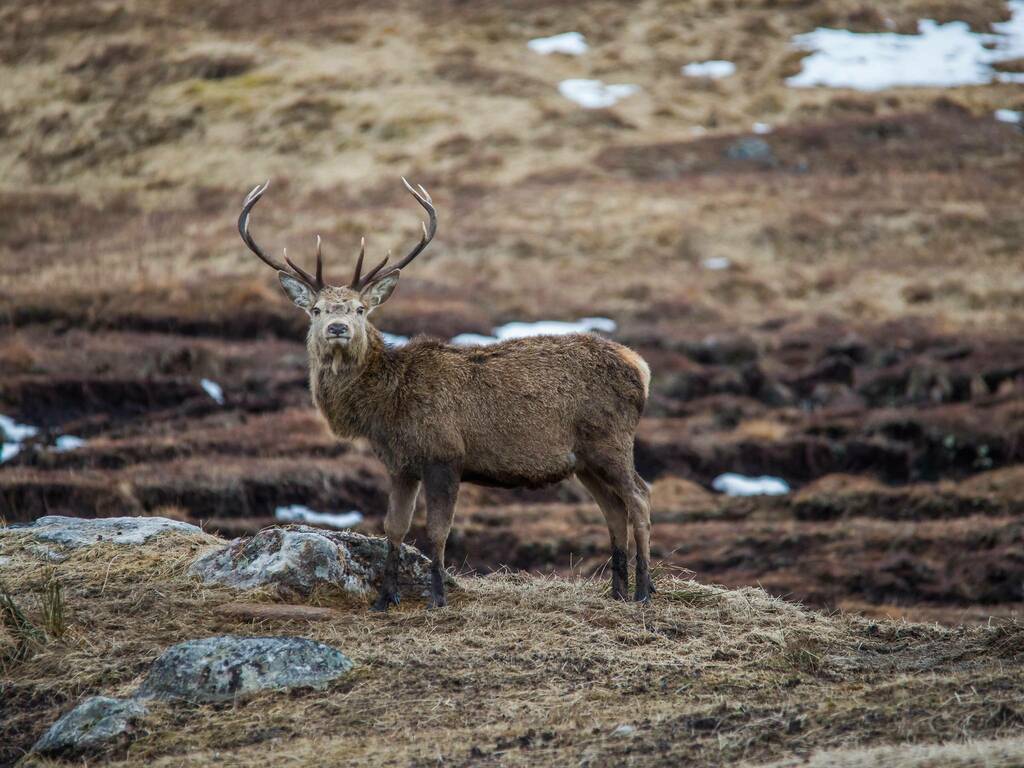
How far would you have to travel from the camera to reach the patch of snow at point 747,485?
25.5m

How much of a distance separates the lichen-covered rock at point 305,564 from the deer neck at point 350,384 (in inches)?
42.8

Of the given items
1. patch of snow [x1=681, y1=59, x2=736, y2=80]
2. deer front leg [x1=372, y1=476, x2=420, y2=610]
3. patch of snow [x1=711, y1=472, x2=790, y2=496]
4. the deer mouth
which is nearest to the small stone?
patch of snow [x1=681, y1=59, x2=736, y2=80]

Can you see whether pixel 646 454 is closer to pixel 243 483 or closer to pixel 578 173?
pixel 243 483

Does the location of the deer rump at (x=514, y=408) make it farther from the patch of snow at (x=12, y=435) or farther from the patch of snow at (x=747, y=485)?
the patch of snow at (x=12, y=435)

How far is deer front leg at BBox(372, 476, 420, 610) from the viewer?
1114 cm

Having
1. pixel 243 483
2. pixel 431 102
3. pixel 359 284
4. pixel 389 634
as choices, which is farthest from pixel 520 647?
pixel 431 102

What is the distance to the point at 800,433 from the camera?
90.8 ft

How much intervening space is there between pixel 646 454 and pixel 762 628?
52.4 feet

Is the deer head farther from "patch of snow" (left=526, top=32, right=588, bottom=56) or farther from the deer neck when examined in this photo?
"patch of snow" (left=526, top=32, right=588, bottom=56)

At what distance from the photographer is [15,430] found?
1000 inches

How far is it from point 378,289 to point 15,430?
16.0 m

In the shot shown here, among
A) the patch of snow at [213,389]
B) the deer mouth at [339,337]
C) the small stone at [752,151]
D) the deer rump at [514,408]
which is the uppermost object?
the deer mouth at [339,337]

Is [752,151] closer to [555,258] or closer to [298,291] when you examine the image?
[555,258]

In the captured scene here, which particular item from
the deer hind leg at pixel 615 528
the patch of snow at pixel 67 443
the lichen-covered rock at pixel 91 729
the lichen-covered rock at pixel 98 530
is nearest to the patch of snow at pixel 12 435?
the patch of snow at pixel 67 443
